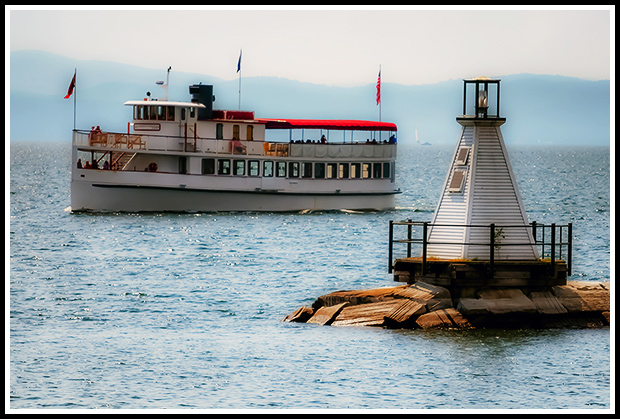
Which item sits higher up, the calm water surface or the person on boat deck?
the person on boat deck

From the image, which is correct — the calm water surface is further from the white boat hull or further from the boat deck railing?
the boat deck railing

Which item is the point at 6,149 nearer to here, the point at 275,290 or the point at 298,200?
the point at 275,290

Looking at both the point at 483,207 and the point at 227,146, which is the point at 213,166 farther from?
the point at 483,207

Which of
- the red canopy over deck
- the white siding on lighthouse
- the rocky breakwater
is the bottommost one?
the rocky breakwater

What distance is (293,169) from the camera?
2371 inches

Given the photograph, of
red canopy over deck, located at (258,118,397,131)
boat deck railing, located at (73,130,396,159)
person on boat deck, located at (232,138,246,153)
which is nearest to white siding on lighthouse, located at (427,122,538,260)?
boat deck railing, located at (73,130,396,159)

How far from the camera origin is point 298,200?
Result: 60.5 meters

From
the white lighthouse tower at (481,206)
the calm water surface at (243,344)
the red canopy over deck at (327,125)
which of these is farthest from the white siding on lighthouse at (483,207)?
the red canopy over deck at (327,125)

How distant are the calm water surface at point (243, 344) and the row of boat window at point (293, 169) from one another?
10200mm

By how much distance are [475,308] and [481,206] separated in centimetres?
252

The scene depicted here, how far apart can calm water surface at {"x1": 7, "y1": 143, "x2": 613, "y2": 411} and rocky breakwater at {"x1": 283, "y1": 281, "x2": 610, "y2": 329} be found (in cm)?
35

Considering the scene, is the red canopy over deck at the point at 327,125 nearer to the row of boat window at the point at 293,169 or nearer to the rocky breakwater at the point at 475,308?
the row of boat window at the point at 293,169

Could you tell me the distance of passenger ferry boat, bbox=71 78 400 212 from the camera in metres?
57.3

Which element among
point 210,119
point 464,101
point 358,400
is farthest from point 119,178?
point 358,400
